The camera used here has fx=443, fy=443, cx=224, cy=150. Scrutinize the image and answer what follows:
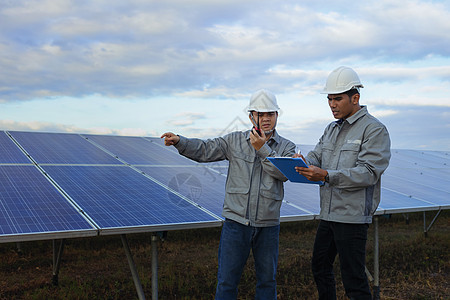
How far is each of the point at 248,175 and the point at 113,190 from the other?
8.31ft

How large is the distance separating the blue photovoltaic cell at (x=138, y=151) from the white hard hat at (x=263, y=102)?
388 cm

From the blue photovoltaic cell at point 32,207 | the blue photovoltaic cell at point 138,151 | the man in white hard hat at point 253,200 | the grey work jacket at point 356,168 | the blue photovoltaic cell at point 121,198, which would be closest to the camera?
the grey work jacket at point 356,168

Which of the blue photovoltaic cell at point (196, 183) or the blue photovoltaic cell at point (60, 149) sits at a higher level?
the blue photovoltaic cell at point (60, 149)

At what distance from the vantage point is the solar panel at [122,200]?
15.8 ft

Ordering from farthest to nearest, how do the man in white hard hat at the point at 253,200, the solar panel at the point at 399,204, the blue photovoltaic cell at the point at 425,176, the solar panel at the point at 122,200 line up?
the blue photovoltaic cell at the point at 425,176
the solar panel at the point at 399,204
the solar panel at the point at 122,200
the man in white hard hat at the point at 253,200

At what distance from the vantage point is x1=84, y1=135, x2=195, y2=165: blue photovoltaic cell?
781 centimetres

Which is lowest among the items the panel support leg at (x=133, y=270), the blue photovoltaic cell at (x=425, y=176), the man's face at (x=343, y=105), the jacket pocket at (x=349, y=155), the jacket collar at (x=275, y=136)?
the panel support leg at (x=133, y=270)

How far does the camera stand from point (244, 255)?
13.0 ft

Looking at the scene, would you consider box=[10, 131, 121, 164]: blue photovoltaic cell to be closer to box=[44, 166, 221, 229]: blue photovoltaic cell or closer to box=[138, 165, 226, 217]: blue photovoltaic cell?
box=[44, 166, 221, 229]: blue photovoltaic cell

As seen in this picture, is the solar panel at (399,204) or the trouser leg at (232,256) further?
the solar panel at (399,204)

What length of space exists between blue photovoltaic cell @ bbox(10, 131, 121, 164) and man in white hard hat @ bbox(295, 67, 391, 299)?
4320mm

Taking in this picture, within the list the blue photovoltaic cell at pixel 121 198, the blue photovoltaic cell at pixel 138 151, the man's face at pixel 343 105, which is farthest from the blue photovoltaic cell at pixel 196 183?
the man's face at pixel 343 105

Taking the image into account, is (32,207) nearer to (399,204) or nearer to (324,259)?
(324,259)

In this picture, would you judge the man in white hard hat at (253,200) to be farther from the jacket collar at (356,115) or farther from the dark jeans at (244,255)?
the jacket collar at (356,115)
